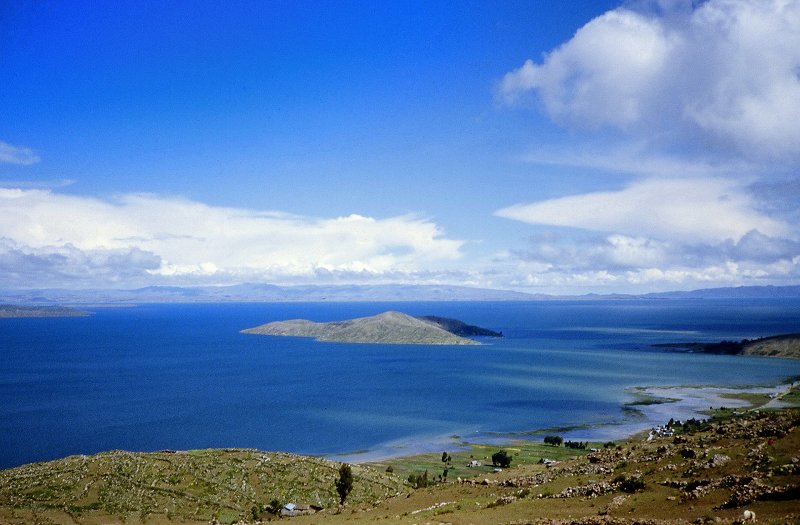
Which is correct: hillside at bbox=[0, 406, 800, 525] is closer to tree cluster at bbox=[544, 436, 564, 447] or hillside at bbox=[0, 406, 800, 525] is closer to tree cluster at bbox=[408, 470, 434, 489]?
tree cluster at bbox=[408, 470, 434, 489]

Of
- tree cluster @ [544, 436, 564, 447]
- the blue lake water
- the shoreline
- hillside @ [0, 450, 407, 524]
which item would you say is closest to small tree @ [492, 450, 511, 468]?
the shoreline

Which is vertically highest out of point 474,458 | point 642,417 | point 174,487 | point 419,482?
point 174,487

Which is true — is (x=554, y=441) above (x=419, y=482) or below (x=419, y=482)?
below

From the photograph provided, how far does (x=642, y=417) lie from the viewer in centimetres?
11881

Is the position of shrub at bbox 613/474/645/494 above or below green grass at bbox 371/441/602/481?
above

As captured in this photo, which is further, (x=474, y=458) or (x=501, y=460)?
(x=474, y=458)

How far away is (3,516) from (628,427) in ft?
340

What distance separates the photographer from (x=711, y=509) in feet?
89.9

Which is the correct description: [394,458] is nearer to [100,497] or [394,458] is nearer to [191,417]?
[100,497]

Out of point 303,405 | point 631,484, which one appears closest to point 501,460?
point 631,484

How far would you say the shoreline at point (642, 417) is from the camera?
94625mm

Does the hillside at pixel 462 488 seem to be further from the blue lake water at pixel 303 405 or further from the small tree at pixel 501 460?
the blue lake water at pixel 303 405

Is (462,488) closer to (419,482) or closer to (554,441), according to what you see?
(419,482)

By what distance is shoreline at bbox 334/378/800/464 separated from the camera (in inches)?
→ 3725
